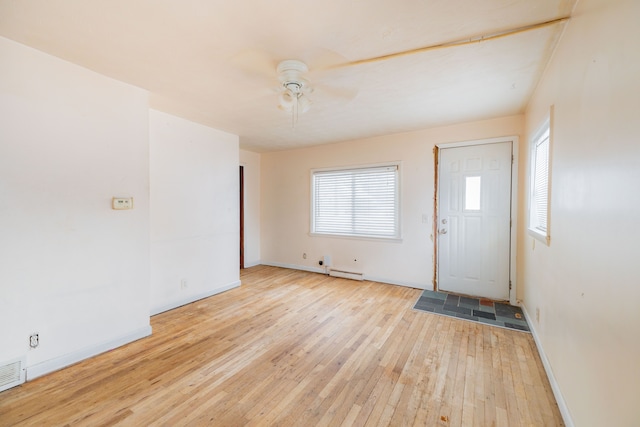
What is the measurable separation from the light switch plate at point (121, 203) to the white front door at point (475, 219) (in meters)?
3.96

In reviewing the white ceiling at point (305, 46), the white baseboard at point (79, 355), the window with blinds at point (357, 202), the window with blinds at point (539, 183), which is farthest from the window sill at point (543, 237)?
the white baseboard at point (79, 355)

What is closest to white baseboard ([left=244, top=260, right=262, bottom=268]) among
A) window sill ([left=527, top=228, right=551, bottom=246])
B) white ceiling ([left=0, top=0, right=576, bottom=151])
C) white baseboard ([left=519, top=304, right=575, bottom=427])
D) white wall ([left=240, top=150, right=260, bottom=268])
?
white wall ([left=240, top=150, right=260, bottom=268])

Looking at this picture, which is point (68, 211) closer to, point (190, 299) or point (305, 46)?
point (190, 299)

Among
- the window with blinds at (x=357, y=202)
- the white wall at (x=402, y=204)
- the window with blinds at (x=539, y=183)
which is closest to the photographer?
the window with blinds at (x=539, y=183)

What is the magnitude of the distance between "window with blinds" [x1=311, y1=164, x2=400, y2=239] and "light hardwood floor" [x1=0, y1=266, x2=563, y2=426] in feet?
Answer: 5.70

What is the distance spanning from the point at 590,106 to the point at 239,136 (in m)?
4.18

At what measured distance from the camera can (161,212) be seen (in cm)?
335

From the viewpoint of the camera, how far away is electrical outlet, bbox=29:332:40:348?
2.03 m

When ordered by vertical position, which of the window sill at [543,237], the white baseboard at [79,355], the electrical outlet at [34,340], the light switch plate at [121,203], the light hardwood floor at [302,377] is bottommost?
the light hardwood floor at [302,377]

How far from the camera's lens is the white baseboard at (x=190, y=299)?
329cm

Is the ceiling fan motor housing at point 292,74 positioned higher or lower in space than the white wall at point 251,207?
higher

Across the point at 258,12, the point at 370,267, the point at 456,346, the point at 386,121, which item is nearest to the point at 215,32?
the point at 258,12

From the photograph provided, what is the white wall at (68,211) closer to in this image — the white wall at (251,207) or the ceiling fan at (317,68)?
the ceiling fan at (317,68)

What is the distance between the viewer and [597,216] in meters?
1.26
